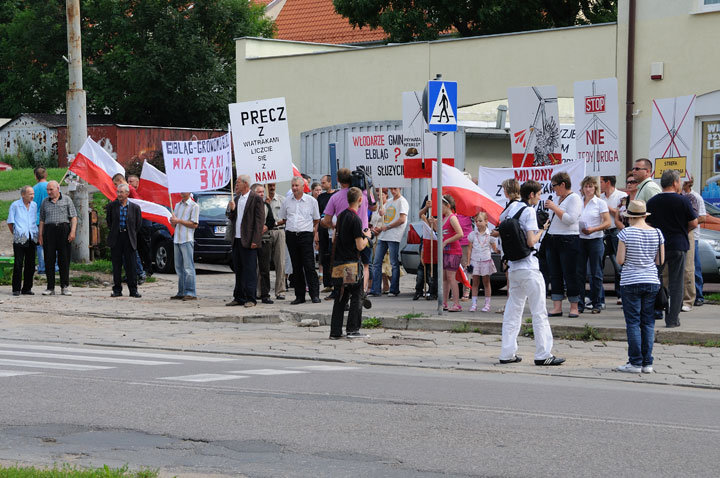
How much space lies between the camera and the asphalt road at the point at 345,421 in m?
6.82

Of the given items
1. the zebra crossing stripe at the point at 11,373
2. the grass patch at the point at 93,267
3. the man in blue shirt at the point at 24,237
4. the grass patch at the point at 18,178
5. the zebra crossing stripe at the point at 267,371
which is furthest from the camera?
the grass patch at the point at 18,178

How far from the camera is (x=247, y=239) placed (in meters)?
16.8

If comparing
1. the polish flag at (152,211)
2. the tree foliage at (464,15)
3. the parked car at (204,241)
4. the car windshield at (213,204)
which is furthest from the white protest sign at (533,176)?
the tree foliage at (464,15)

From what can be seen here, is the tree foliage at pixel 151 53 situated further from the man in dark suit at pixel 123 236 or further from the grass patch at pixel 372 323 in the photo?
the grass patch at pixel 372 323

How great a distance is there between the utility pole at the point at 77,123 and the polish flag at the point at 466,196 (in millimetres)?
8917

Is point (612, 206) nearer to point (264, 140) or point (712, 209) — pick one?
point (712, 209)

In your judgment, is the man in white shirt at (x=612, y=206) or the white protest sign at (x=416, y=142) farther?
the white protest sign at (x=416, y=142)

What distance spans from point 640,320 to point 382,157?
8.01 metres

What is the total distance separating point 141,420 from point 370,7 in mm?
32725

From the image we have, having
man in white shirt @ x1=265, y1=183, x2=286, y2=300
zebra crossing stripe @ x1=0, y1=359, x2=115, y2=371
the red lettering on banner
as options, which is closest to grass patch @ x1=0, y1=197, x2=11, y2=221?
man in white shirt @ x1=265, y1=183, x2=286, y2=300

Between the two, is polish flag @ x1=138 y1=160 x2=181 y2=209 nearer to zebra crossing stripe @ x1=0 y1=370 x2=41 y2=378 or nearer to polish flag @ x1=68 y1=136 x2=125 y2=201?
polish flag @ x1=68 y1=136 x2=125 y2=201

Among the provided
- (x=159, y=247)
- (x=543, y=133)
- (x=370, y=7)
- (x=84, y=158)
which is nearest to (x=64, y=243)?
(x=84, y=158)

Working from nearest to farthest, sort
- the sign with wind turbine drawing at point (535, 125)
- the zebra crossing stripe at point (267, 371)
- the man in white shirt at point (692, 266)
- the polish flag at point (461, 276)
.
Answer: the zebra crossing stripe at point (267, 371)
the man in white shirt at point (692, 266)
the polish flag at point (461, 276)
the sign with wind turbine drawing at point (535, 125)

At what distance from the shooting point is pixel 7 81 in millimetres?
60125
